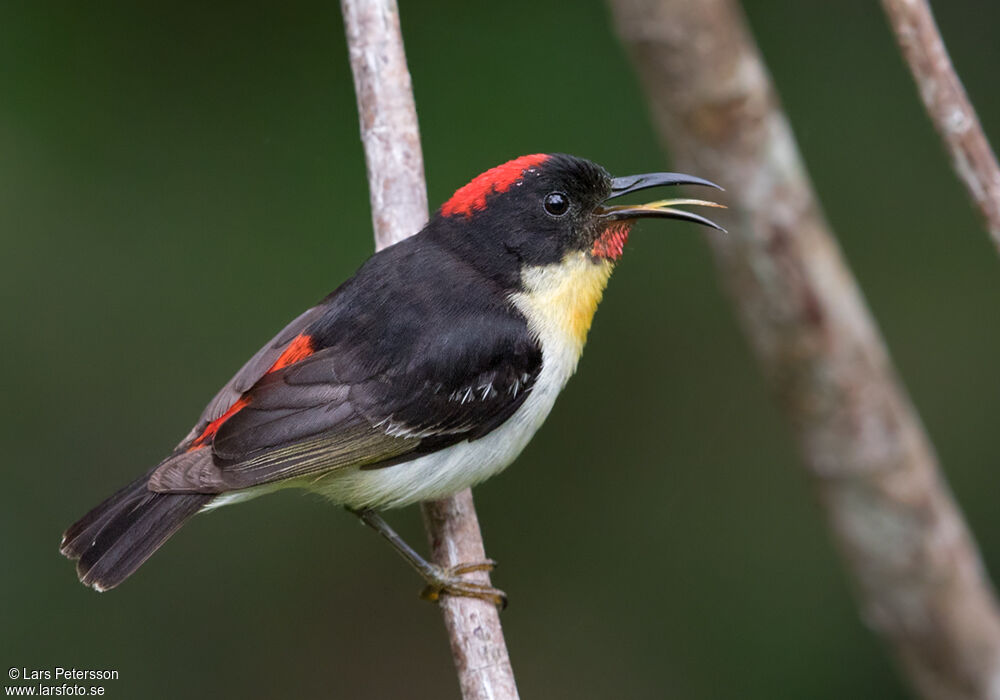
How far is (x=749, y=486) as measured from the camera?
4621 millimetres

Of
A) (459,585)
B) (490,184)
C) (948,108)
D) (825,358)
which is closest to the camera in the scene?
(948,108)

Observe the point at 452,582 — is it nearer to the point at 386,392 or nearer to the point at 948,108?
the point at 386,392

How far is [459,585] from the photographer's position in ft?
11.0

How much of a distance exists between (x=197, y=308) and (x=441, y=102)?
1.17 m

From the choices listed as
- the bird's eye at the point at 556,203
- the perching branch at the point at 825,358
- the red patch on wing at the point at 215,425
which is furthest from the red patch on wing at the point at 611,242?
the red patch on wing at the point at 215,425

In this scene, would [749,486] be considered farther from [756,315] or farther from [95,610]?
[95,610]

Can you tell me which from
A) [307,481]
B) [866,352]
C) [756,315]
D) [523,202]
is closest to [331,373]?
[307,481]

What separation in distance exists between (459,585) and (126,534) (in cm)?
89

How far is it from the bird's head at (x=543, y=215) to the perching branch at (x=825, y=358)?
41cm

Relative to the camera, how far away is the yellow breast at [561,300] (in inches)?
131

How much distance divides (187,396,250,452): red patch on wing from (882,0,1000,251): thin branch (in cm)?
190

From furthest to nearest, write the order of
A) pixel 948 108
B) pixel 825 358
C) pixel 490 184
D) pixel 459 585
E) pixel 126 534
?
1. pixel 825 358
2. pixel 490 184
3. pixel 459 585
4. pixel 126 534
5. pixel 948 108

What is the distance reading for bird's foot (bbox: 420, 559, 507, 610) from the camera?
10.9 feet

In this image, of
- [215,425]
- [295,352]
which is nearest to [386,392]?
[295,352]
